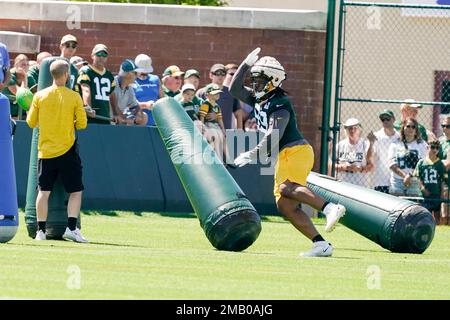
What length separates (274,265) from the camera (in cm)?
1212

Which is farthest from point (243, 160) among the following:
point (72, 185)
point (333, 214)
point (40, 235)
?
point (40, 235)

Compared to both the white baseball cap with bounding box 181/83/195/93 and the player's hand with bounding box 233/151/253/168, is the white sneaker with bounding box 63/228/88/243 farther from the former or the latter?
the white baseball cap with bounding box 181/83/195/93

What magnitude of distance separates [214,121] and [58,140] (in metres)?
5.30

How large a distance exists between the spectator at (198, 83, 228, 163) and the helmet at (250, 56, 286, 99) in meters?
5.45

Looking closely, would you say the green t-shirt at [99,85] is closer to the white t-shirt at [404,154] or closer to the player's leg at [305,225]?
the white t-shirt at [404,154]

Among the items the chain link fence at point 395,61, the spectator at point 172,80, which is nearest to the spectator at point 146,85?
the spectator at point 172,80

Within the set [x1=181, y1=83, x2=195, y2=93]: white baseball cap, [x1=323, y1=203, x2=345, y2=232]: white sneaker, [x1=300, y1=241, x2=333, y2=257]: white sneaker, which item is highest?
[x1=181, y1=83, x2=195, y2=93]: white baseball cap

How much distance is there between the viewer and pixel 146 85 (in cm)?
2027

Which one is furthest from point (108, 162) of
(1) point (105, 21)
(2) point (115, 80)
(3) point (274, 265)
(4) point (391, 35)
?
(4) point (391, 35)

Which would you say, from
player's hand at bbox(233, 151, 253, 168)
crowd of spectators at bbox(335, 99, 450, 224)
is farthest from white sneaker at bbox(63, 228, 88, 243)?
crowd of spectators at bbox(335, 99, 450, 224)

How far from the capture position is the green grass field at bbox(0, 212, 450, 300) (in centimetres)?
978

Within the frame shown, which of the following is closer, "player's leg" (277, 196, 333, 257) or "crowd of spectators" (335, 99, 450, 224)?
"player's leg" (277, 196, 333, 257)

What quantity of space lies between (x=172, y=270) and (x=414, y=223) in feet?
13.4

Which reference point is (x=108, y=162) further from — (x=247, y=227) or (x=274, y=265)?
(x=274, y=265)
